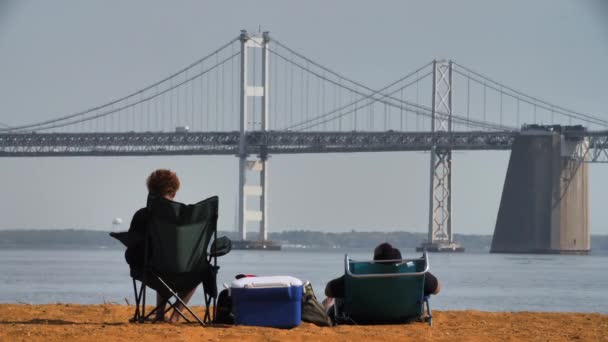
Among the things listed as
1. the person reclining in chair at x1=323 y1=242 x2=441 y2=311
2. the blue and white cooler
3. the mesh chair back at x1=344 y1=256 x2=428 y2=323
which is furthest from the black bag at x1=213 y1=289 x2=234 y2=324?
the mesh chair back at x1=344 y1=256 x2=428 y2=323

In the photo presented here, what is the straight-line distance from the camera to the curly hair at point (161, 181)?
319 inches

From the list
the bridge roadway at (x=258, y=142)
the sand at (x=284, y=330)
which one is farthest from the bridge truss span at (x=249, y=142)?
the sand at (x=284, y=330)

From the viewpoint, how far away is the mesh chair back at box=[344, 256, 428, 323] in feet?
27.5

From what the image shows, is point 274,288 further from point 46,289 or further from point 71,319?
point 46,289

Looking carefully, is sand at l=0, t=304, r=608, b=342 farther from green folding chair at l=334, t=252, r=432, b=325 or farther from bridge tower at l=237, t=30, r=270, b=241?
bridge tower at l=237, t=30, r=270, b=241

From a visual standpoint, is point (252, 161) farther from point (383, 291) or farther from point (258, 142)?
point (383, 291)

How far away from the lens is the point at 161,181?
319 inches

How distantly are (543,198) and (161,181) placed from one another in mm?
60294

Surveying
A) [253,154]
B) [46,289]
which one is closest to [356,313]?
[46,289]

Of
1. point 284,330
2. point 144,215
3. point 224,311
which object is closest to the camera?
point 284,330

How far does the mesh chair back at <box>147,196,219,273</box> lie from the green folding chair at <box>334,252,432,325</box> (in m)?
0.85

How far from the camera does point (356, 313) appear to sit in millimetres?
8500

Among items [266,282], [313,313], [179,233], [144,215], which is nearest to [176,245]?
[179,233]

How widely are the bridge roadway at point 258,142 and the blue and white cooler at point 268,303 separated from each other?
57.2 meters
